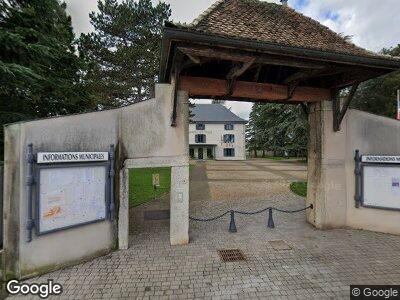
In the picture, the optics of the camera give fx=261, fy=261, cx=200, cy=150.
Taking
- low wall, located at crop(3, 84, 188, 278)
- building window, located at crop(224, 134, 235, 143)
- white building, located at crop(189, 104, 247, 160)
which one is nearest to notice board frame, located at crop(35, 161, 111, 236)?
low wall, located at crop(3, 84, 188, 278)

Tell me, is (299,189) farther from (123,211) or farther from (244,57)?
(123,211)

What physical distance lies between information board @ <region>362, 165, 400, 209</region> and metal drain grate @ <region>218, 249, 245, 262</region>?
4.62 meters

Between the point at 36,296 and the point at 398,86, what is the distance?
31.6m

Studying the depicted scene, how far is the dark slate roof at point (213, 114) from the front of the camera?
50.4m

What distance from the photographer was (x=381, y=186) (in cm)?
812

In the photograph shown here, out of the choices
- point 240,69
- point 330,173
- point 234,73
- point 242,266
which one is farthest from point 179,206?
point 330,173

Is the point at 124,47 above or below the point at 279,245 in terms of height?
above

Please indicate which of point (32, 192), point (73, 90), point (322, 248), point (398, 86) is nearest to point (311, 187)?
point (322, 248)

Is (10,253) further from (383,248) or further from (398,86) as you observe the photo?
(398,86)

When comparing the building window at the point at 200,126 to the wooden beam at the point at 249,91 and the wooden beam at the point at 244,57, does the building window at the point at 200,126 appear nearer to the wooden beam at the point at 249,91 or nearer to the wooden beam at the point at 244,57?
the wooden beam at the point at 249,91

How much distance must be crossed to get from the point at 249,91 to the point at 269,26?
1.88 meters

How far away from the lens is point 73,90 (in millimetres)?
9562

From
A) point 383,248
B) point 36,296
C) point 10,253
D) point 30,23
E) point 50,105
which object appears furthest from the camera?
→ point 50,105

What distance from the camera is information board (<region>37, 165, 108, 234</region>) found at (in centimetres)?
565
